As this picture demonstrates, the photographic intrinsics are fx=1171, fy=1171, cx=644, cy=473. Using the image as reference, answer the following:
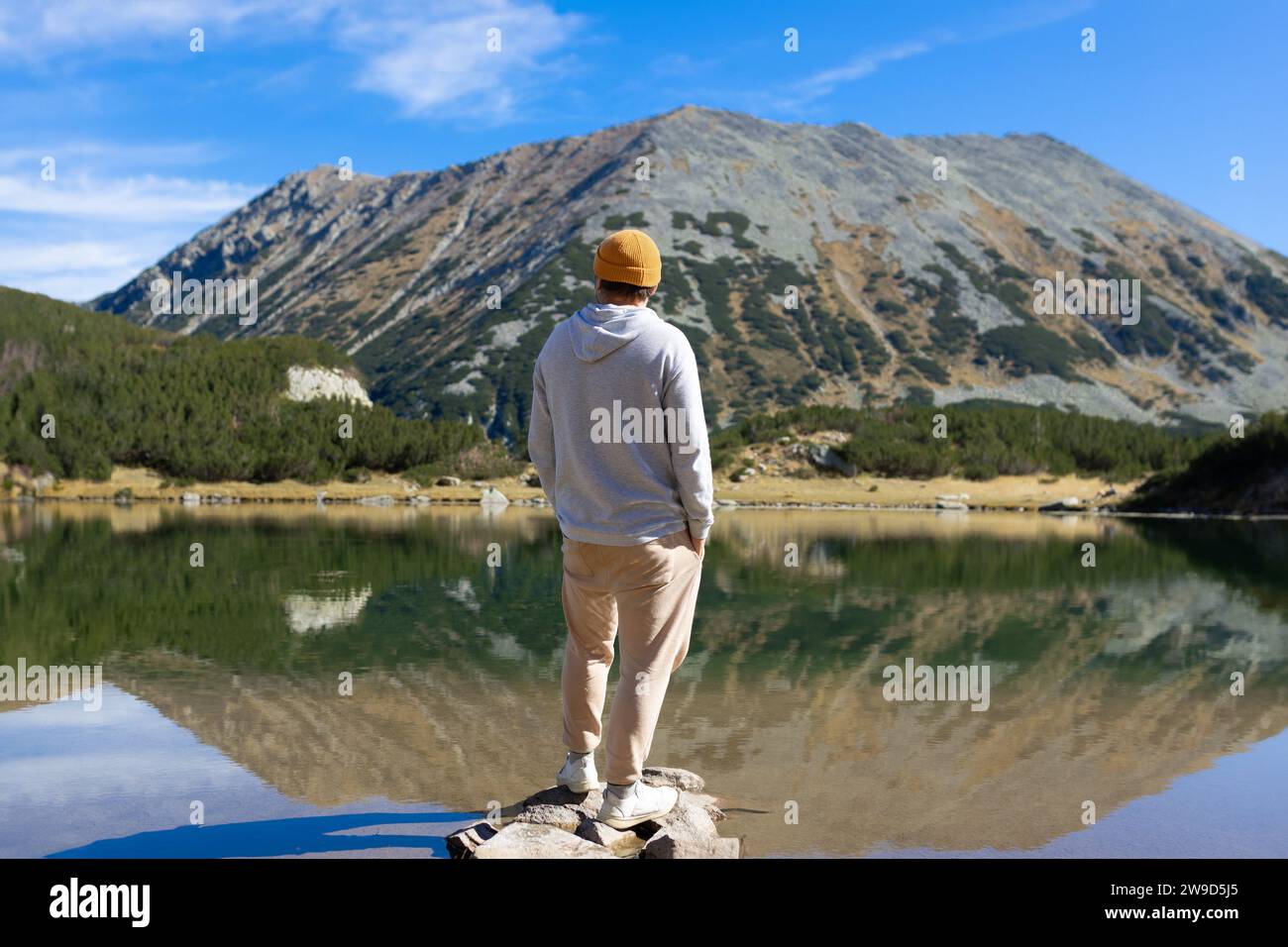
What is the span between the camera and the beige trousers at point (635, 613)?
491 centimetres

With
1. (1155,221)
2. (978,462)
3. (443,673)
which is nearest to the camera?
(443,673)

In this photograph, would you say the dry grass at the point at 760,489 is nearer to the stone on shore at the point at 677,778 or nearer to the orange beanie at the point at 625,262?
the stone on shore at the point at 677,778

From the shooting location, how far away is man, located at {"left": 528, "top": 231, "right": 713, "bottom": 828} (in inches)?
190

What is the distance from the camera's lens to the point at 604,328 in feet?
16.0

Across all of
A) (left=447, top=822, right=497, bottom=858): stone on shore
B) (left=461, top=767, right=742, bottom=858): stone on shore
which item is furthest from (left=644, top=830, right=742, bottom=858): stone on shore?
(left=447, top=822, right=497, bottom=858): stone on shore

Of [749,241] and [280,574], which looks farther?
[749,241]

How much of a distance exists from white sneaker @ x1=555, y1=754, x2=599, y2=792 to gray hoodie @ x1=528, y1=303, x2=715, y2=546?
108 cm

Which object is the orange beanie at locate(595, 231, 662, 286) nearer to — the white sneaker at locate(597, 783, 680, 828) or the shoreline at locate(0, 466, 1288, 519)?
the white sneaker at locate(597, 783, 680, 828)

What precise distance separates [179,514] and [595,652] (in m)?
32.7

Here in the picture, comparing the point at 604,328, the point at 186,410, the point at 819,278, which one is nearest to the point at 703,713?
the point at 604,328

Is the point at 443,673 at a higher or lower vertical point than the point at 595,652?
lower

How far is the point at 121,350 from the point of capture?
6081 cm
